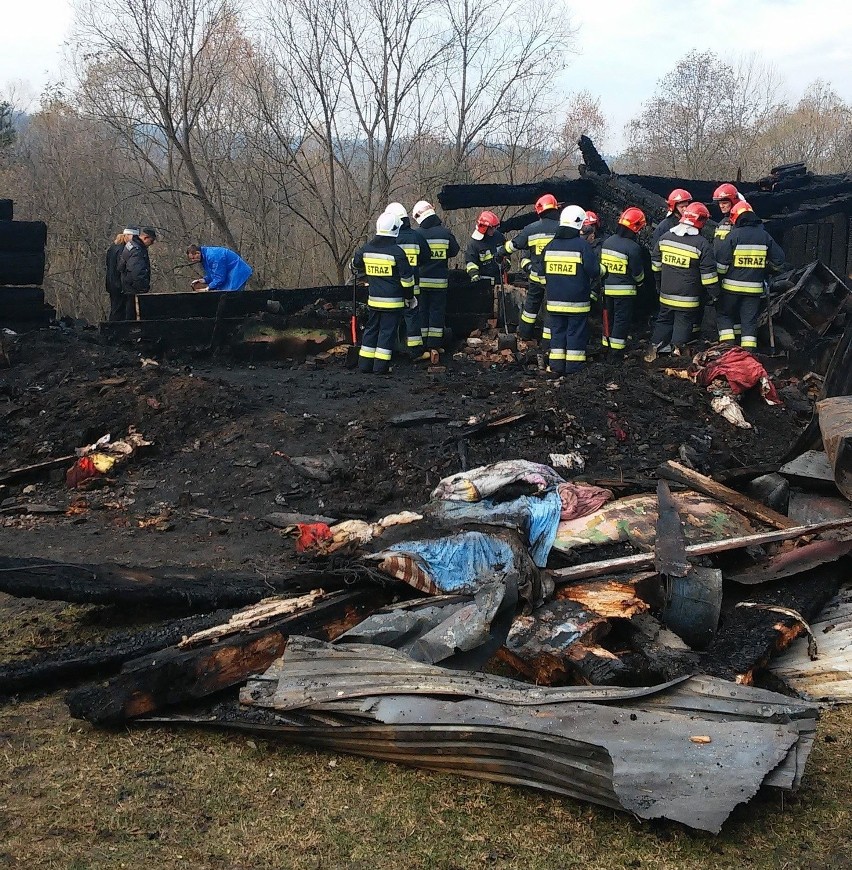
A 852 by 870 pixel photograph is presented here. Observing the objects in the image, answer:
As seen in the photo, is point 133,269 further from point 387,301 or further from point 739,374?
point 739,374

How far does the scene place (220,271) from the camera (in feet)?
43.4

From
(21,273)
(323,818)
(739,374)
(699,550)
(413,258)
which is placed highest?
(413,258)

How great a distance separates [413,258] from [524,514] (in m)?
6.31

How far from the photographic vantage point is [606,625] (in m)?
4.55

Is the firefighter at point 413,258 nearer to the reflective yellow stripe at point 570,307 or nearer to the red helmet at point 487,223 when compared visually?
the red helmet at point 487,223

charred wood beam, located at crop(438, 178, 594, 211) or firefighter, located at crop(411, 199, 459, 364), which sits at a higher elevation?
charred wood beam, located at crop(438, 178, 594, 211)

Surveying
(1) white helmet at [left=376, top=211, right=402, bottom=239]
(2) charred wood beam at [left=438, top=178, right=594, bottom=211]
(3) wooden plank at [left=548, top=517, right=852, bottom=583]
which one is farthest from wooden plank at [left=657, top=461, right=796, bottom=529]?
(2) charred wood beam at [left=438, top=178, right=594, bottom=211]

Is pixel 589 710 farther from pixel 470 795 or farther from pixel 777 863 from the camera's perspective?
pixel 777 863

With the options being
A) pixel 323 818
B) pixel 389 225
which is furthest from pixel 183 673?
pixel 389 225

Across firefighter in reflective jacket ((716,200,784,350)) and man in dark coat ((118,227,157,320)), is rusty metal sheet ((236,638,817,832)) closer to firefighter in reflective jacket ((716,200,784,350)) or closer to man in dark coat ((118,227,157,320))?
firefighter in reflective jacket ((716,200,784,350))

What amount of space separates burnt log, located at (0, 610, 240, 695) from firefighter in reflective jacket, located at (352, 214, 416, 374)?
684 cm

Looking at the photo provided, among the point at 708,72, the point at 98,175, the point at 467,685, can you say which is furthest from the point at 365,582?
the point at 708,72

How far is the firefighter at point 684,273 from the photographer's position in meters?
10.6

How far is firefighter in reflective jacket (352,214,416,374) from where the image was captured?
36.1ft
